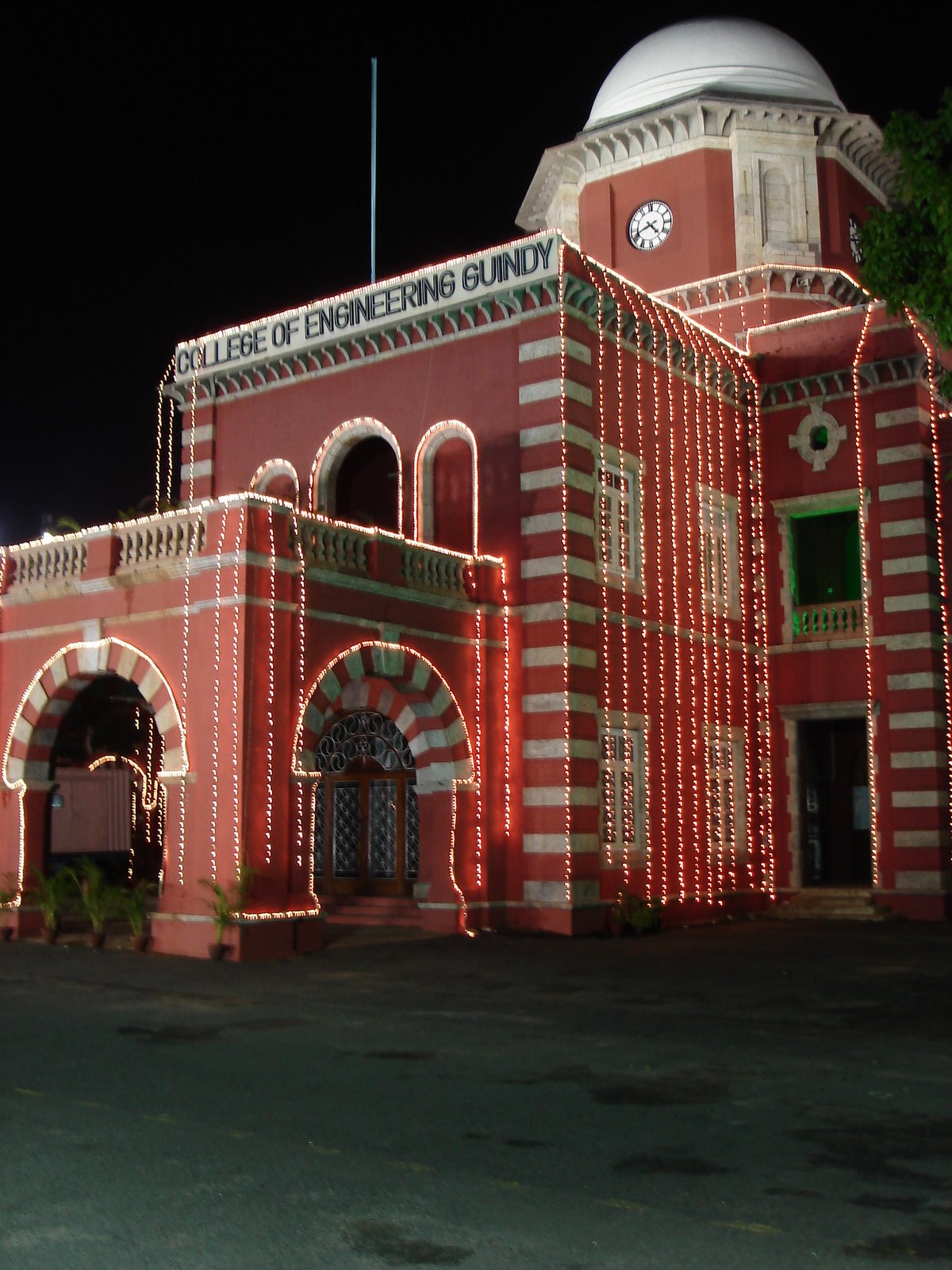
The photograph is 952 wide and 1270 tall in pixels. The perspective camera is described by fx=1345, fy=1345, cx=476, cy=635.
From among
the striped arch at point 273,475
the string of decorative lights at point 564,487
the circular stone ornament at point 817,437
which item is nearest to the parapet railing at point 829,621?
the circular stone ornament at point 817,437

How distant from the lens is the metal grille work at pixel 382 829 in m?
20.8

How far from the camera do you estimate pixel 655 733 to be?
66.9 feet

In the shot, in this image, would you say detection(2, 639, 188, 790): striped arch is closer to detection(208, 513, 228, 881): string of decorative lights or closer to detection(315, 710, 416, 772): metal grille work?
detection(208, 513, 228, 881): string of decorative lights

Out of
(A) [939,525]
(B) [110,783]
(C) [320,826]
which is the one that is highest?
(A) [939,525]

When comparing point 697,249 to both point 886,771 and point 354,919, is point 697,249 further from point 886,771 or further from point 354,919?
point 354,919

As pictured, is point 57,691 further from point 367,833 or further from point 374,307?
point 374,307

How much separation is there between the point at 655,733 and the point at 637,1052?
11.0 m

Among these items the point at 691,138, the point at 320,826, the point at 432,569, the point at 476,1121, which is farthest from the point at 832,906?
the point at 476,1121

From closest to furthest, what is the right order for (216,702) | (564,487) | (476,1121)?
(476,1121) → (216,702) → (564,487)

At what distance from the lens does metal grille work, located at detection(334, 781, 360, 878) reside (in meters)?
21.2

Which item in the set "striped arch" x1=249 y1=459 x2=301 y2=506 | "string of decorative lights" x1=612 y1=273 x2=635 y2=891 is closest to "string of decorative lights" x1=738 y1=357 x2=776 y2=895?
"string of decorative lights" x1=612 y1=273 x2=635 y2=891

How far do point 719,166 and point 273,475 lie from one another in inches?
397

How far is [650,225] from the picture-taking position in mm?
25312

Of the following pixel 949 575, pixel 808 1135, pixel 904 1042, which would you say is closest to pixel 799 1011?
A: pixel 904 1042
